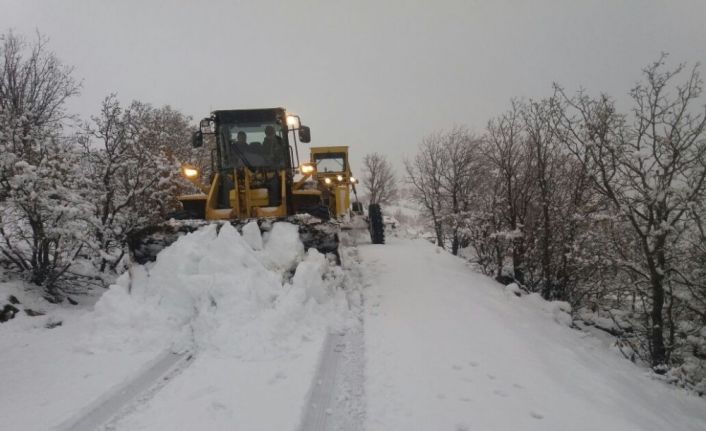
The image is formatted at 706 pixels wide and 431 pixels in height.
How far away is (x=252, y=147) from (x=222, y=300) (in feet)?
14.0

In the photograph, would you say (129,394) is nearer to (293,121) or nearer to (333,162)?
(293,121)

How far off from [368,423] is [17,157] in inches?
276

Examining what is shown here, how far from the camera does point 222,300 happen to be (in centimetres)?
479

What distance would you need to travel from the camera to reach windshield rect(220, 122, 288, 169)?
320 inches

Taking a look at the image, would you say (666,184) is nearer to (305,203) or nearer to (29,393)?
(305,203)

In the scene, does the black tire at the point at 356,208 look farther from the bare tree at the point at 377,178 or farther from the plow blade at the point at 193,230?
the bare tree at the point at 377,178

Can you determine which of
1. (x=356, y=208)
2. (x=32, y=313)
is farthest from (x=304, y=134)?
(x=356, y=208)

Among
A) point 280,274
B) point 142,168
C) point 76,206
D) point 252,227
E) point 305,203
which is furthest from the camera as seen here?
point 142,168

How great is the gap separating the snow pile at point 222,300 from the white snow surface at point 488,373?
921mm

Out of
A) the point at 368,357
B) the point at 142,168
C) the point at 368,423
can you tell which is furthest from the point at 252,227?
the point at 142,168

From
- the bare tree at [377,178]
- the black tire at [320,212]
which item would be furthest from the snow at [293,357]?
the bare tree at [377,178]

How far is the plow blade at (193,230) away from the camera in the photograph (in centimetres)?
600

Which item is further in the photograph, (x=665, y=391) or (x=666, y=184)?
(x=666, y=184)

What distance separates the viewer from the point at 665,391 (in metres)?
5.63
